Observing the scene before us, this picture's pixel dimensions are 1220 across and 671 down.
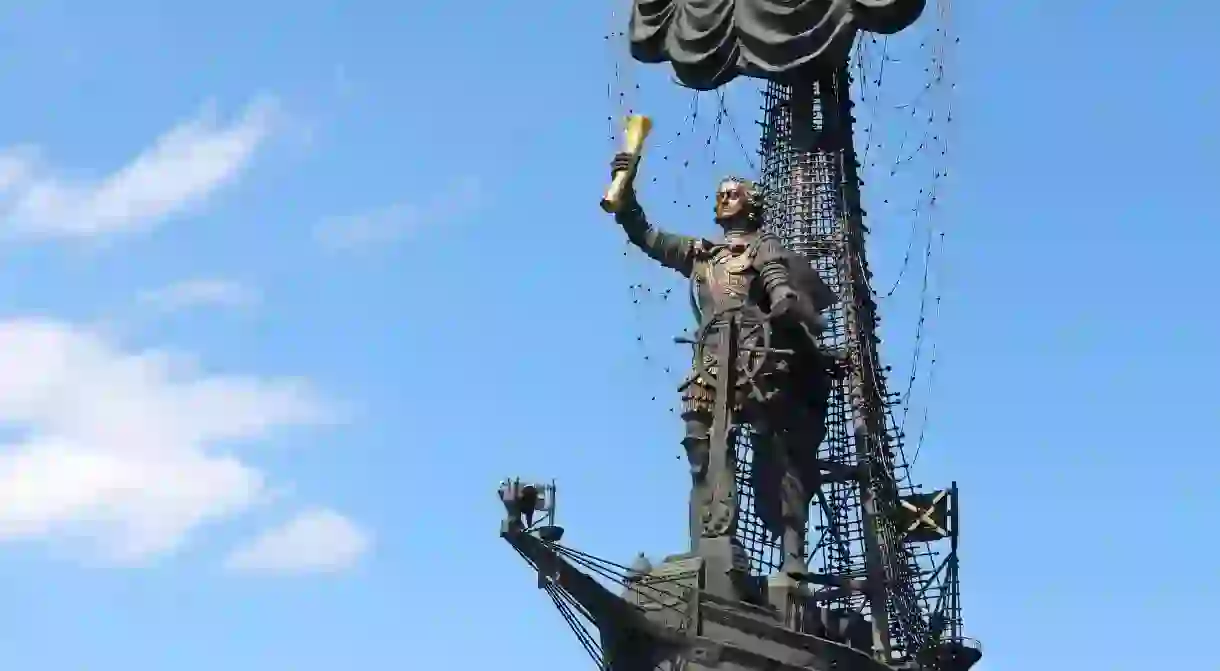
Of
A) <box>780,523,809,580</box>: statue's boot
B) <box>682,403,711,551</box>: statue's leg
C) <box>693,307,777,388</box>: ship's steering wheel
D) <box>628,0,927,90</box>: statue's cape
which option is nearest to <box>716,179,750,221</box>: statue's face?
<box>693,307,777,388</box>: ship's steering wheel

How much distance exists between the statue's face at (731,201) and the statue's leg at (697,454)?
86.2 inches

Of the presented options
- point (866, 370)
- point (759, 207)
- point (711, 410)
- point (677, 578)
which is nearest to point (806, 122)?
point (866, 370)

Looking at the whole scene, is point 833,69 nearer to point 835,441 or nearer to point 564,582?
point 835,441

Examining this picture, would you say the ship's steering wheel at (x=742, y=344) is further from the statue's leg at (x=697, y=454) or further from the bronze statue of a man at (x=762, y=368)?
the statue's leg at (x=697, y=454)

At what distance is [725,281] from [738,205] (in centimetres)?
95

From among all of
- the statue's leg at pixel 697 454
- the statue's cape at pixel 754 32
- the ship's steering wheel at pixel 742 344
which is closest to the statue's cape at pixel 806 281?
the ship's steering wheel at pixel 742 344

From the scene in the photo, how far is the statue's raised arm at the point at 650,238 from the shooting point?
20.0m

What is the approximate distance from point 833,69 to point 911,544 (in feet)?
20.8

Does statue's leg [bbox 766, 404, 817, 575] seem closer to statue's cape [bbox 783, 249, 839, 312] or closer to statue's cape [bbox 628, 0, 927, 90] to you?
statue's cape [bbox 783, 249, 839, 312]

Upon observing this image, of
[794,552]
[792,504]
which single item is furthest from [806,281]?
A: [794,552]

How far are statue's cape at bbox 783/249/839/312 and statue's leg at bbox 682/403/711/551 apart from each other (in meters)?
1.63

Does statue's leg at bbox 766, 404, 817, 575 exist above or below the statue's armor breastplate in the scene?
below

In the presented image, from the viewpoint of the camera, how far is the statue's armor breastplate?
63.3 feet

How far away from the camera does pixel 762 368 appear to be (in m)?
18.8
